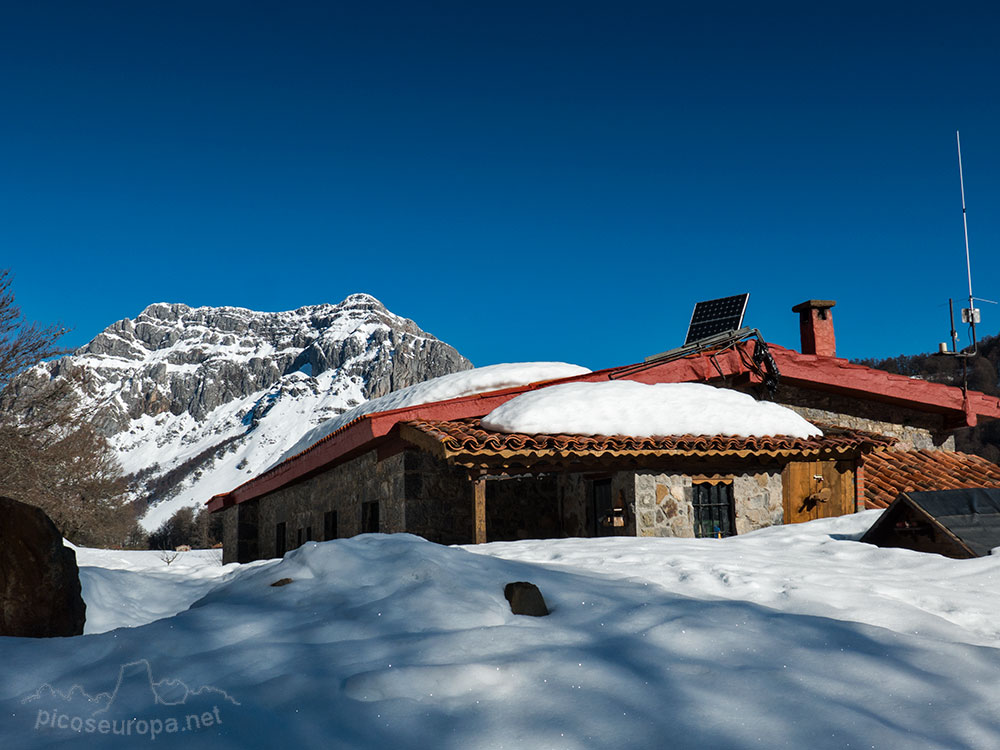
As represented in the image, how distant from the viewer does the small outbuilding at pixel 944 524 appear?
Result: 636 centimetres

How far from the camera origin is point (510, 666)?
132 inches

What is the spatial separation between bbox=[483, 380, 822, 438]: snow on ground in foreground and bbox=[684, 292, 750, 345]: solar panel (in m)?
2.94

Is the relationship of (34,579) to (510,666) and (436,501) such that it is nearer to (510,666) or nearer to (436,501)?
(510,666)

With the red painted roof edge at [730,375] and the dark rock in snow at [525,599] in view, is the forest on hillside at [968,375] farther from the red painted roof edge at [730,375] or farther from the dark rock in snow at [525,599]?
the dark rock in snow at [525,599]

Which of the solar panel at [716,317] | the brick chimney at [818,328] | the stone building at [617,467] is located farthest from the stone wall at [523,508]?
the brick chimney at [818,328]

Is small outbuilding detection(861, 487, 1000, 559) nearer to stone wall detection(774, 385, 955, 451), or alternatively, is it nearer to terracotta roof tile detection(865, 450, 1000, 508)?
terracotta roof tile detection(865, 450, 1000, 508)

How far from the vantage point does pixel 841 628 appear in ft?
13.1

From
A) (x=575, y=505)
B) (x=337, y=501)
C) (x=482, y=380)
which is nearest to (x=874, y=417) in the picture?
(x=575, y=505)

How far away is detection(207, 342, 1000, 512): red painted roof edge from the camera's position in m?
11.3

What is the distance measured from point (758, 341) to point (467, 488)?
19.7 feet

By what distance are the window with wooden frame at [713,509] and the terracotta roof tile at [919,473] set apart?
2.66 metres

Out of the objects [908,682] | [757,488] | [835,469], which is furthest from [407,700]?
[835,469]

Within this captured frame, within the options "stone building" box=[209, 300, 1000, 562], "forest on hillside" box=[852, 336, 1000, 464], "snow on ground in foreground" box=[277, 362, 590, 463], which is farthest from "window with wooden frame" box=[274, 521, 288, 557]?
→ "forest on hillside" box=[852, 336, 1000, 464]

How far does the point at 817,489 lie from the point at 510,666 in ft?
29.2
